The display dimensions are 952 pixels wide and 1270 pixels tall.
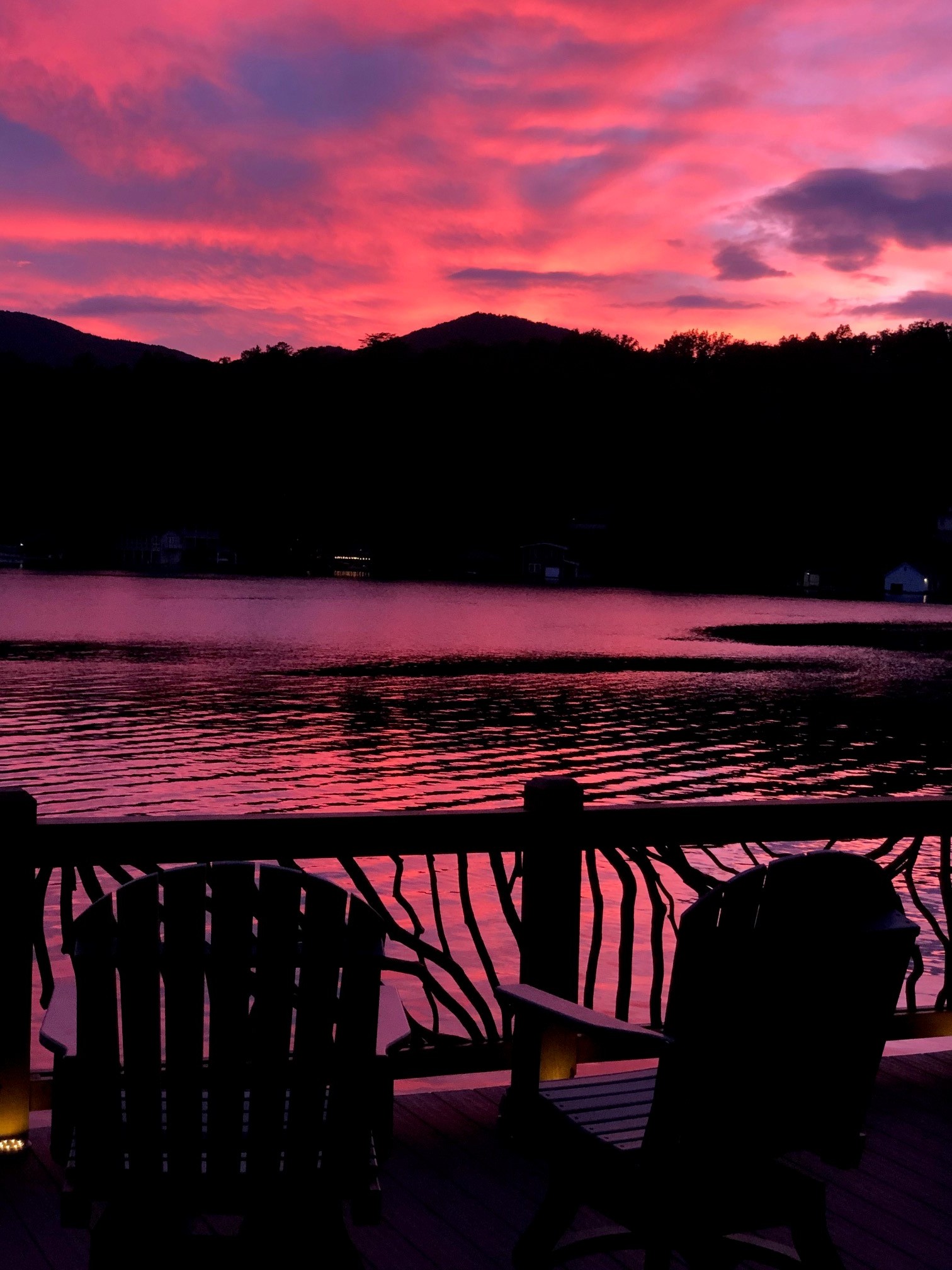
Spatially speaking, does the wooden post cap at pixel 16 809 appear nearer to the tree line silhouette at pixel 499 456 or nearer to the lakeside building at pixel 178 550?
the tree line silhouette at pixel 499 456

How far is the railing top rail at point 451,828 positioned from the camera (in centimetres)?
354

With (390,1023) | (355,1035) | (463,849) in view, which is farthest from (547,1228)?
(463,849)

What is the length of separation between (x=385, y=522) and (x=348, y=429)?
Answer: 14.8 metres

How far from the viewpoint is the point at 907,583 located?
494 ft

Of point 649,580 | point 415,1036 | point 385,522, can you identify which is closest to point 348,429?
point 385,522

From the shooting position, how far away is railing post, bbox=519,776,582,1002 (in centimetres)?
390

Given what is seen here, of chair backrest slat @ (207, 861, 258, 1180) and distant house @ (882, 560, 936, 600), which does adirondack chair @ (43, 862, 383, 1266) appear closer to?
chair backrest slat @ (207, 861, 258, 1180)

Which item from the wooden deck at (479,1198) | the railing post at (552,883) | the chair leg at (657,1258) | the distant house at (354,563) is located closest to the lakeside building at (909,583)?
the distant house at (354,563)

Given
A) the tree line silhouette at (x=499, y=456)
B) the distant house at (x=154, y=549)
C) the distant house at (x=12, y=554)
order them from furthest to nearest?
1. the distant house at (x=154, y=549)
2. the distant house at (x=12, y=554)
3. the tree line silhouette at (x=499, y=456)

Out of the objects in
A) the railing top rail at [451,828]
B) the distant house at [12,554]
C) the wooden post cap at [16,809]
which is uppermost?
the wooden post cap at [16,809]

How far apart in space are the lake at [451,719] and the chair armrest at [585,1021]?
761cm

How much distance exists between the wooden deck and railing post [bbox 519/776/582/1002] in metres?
0.52

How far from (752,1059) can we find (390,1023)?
2.39 feet

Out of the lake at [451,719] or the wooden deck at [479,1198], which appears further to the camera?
the lake at [451,719]
